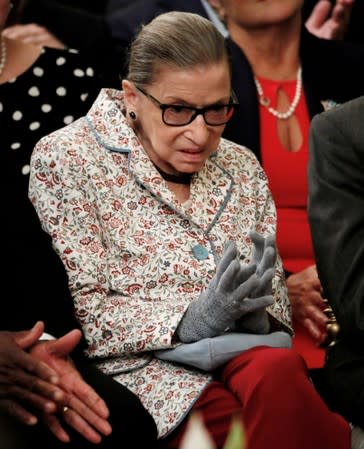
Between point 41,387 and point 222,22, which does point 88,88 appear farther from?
point 41,387

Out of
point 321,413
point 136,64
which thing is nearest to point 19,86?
point 136,64

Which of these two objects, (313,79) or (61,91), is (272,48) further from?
(61,91)

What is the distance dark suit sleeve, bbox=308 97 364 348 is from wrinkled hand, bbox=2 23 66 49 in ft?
4.14

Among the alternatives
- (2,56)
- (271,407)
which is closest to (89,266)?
(271,407)

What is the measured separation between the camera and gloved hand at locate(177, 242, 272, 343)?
2.04m

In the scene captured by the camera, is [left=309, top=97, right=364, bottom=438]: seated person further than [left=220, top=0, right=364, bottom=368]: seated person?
No

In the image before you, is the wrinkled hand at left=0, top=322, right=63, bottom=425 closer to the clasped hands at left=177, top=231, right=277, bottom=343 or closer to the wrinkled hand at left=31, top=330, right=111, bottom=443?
the wrinkled hand at left=31, top=330, right=111, bottom=443

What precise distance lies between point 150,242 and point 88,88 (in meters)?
0.70

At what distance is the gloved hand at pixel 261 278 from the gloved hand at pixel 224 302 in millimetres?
20

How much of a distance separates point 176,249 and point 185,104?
302 millimetres

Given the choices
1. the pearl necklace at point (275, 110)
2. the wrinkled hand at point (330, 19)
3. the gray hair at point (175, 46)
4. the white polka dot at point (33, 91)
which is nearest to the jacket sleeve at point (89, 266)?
the gray hair at point (175, 46)

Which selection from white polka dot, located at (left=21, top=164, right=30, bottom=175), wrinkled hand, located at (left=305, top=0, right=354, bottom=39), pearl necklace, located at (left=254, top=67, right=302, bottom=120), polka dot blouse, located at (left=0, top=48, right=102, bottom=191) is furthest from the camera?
wrinkled hand, located at (left=305, top=0, right=354, bottom=39)

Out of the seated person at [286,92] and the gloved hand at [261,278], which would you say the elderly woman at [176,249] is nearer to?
the gloved hand at [261,278]

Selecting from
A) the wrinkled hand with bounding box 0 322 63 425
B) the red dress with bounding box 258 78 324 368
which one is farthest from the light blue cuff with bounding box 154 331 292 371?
the red dress with bounding box 258 78 324 368
